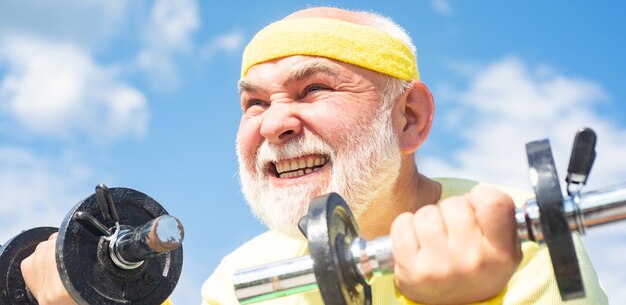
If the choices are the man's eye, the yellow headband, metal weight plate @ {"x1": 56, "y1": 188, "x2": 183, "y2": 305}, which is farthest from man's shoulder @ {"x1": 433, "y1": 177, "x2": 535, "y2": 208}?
metal weight plate @ {"x1": 56, "y1": 188, "x2": 183, "y2": 305}

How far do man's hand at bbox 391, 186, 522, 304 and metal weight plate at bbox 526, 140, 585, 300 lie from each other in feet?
0.48

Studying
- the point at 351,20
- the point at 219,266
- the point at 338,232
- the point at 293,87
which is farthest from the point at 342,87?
the point at 338,232

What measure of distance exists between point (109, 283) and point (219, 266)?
1.22 metres

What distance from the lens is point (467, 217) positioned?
180 centimetres

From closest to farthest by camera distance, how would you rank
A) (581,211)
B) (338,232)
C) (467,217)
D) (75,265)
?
(581,211), (467,217), (338,232), (75,265)

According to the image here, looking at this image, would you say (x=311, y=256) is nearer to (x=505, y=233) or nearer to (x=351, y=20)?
(x=505, y=233)

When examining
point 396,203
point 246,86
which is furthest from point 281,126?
point 396,203

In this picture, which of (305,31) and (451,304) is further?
(305,31)

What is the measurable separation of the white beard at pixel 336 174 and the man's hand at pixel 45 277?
33.9 inches

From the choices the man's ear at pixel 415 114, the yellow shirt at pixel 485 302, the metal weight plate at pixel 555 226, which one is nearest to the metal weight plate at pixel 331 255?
the yellow shirt at pixel 485 302

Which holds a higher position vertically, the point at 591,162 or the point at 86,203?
the point at 86,203

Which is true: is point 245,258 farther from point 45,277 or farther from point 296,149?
point 45,277

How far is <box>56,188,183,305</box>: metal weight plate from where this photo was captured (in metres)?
2.53

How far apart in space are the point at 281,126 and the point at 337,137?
239mm
